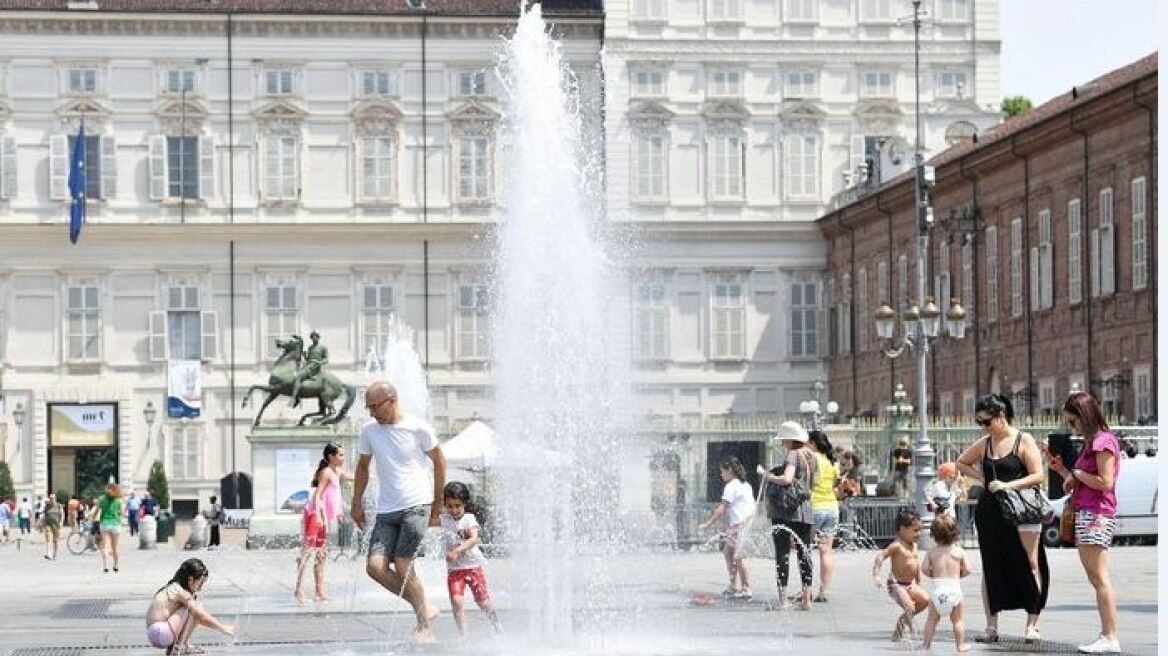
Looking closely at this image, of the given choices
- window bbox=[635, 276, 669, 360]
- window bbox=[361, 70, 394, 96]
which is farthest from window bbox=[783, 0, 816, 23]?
window bbox=[361, 70, 394, 96]

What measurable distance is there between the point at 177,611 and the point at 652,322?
5416cm

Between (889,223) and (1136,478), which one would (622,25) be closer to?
(889,223)

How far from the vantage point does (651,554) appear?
1462 inches

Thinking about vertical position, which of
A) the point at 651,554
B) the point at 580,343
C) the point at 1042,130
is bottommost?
the point at 651,554

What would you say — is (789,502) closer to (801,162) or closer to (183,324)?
(801,162)

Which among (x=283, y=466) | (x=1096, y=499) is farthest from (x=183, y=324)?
(x=1096, y=499)

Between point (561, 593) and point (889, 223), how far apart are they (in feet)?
162

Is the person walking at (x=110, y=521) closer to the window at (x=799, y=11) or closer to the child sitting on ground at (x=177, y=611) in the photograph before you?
the child sitting on ground at (x=177, y=611)

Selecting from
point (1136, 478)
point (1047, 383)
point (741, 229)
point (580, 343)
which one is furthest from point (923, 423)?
point (741, 229)

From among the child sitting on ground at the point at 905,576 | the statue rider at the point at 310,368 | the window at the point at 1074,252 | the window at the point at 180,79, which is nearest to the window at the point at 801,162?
the window at the point at 180,79

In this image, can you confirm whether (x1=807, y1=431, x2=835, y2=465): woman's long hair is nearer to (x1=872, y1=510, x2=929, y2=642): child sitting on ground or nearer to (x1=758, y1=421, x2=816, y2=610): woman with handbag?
(x1=758, y1=421, x2=816, y2=610): woman with handbag

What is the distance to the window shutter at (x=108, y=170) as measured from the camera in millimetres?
70062

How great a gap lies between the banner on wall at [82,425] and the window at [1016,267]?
24.3 meters

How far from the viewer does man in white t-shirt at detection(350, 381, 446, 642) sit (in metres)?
16.5
